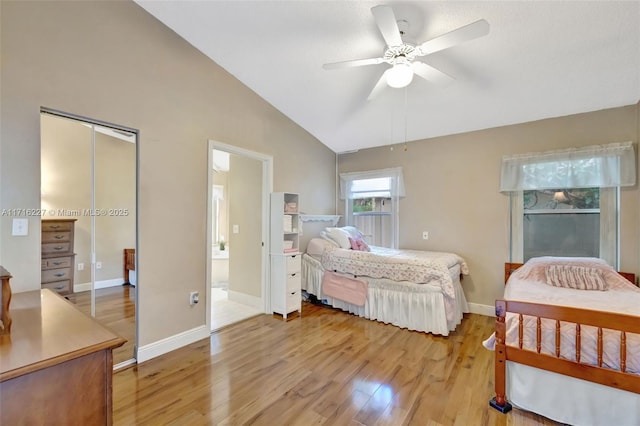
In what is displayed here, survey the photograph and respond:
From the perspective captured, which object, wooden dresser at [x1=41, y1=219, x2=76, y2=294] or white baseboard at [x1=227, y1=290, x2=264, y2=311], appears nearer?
wooden dresser at [x1=41, y1=219, x2=76, y2=294]

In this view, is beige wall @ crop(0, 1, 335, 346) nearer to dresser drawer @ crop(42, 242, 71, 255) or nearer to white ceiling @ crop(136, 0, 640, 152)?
dresser drawer @ crop(42, 242, 71, 255)

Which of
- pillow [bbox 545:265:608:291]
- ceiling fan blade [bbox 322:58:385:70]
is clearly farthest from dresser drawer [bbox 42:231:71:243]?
pillow [bbox 545:265:608:291]

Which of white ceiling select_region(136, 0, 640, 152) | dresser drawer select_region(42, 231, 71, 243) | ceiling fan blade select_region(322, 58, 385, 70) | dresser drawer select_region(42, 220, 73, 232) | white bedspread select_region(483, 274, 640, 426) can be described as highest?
white ceiling select_region(136, 0, 640, 152)

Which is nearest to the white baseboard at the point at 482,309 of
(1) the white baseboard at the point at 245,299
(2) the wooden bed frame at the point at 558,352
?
(2) the wooden bed frame at the point at 558,352

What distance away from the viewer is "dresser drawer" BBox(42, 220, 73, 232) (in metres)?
2.04

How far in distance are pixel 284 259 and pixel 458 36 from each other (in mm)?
2798

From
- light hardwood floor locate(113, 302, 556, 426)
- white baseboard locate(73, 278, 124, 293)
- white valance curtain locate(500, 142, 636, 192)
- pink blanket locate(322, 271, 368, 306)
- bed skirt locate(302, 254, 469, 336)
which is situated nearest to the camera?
light hardwood floor locate(113, 302, 556, 426)

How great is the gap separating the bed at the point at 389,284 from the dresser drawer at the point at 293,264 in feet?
1.25

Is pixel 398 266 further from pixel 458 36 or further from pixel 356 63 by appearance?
pixel 458 36

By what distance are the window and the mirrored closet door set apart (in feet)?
10.6

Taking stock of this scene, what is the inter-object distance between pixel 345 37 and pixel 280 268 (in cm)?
261

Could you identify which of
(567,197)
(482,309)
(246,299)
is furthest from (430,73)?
(246,299)

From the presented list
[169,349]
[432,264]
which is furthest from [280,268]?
[432,264]

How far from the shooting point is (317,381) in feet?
7.22
